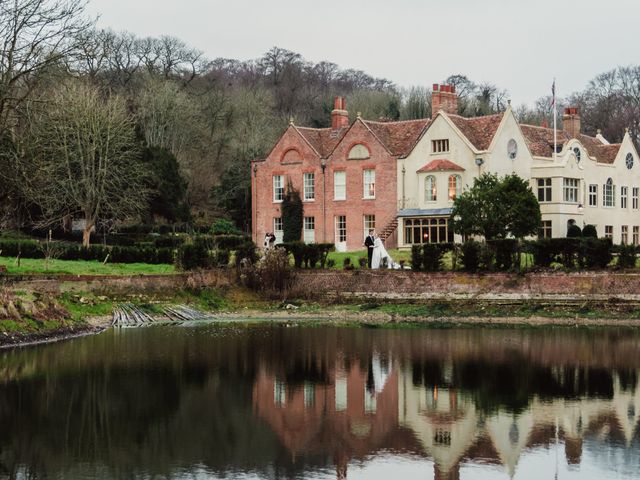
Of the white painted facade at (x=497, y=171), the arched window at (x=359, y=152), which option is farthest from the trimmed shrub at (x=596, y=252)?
the arched window at (x=359, y=152)

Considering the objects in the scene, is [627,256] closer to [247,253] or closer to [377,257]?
[377,257]

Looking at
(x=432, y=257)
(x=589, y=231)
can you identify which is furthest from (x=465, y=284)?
(x=589, y=231)

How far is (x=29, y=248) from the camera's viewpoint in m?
44.4

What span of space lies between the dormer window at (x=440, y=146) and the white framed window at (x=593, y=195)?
9.13 meters

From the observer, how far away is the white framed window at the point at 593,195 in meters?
58.7

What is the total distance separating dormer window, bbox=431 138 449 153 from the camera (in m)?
55.3

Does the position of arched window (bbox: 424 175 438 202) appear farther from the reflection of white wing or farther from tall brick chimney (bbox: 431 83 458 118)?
the reflection of white wing

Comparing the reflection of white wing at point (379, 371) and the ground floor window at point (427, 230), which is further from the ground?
the ground floor window at point (427, 230)

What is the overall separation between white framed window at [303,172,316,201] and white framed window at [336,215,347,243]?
6.98ft

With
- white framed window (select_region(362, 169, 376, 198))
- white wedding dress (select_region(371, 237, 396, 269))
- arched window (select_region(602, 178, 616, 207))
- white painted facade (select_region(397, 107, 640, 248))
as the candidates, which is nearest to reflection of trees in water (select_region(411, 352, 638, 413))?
white wedding dress (select_region(371, 237, 396, 269))

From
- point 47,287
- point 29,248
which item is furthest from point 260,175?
point 47,287

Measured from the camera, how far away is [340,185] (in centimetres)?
5938

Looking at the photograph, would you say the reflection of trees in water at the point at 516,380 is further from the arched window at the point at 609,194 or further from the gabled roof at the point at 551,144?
the arched window at the point at 609,194

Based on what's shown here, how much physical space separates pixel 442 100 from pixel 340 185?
7.43 metres
